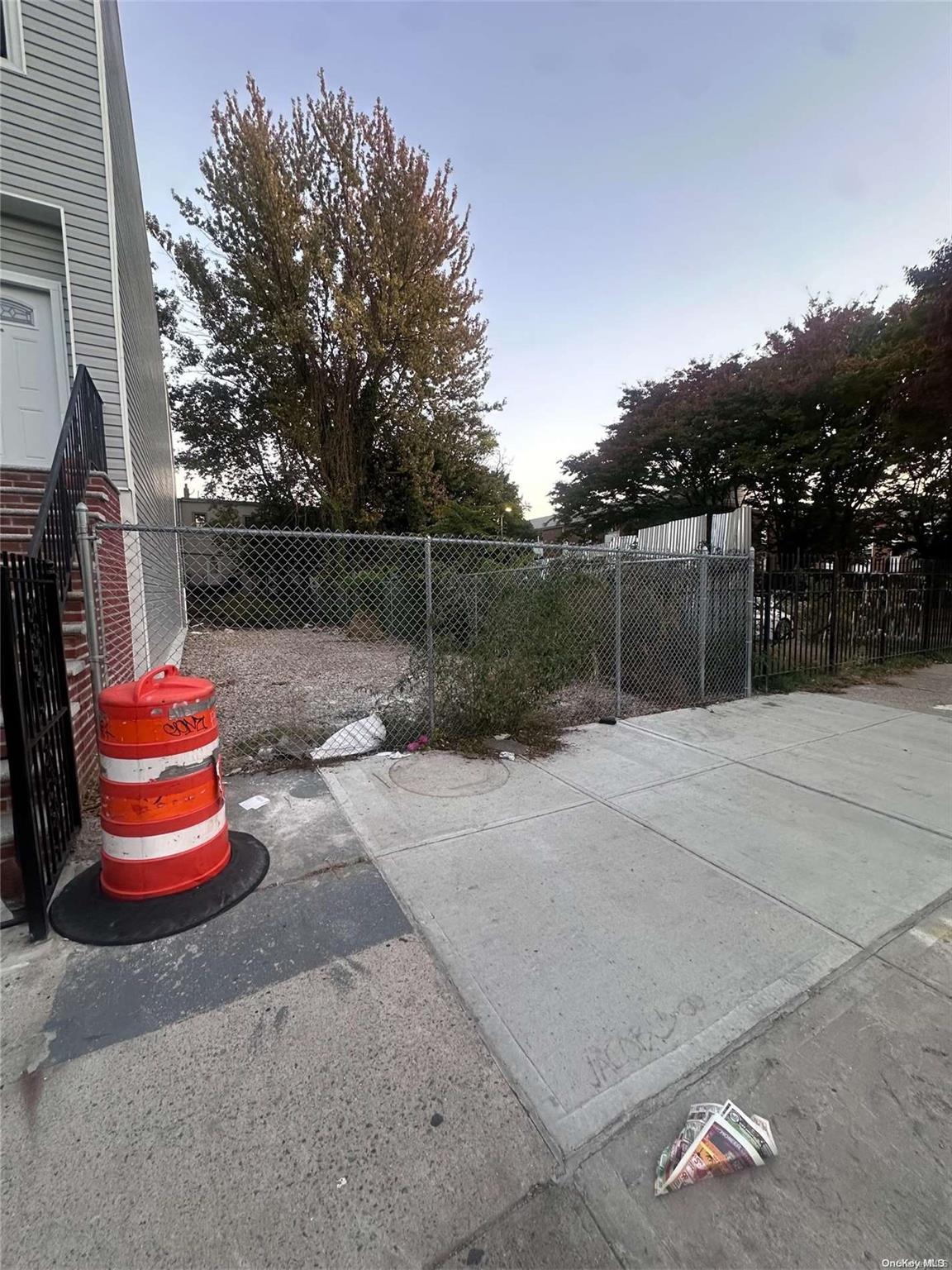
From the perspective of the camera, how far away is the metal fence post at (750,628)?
6.70 metres

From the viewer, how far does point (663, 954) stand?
222 cm

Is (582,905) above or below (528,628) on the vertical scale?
below

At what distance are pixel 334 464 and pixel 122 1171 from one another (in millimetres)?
17146


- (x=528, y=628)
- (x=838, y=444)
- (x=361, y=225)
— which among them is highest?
(x=361, y=225)

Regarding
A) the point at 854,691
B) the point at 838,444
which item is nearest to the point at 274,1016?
the point at 854,691

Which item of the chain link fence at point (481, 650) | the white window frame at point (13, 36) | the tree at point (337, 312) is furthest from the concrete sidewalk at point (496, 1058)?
the tree at point (337, 312)

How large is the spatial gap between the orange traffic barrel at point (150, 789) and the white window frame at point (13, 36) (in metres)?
6.61

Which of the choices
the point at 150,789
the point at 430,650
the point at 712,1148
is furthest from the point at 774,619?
the point at 150,789

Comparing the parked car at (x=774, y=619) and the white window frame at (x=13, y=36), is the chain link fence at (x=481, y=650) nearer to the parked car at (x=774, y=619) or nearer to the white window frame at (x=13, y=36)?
the parked car at (x=774, y=619)

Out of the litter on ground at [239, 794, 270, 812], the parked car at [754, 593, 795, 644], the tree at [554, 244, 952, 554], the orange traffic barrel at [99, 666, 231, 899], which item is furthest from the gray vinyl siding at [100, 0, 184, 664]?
the tree at [554, 244, 952, 554]

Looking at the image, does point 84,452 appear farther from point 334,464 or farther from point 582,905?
point 334,464

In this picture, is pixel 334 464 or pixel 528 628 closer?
pixel 528 628

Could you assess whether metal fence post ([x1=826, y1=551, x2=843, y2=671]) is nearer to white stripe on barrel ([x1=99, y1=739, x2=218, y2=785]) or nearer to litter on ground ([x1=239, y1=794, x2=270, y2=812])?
litter on ground ([x1=239, y1=794, x2=270, y2=812])

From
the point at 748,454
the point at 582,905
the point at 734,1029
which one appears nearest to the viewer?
the point at 734,1029
